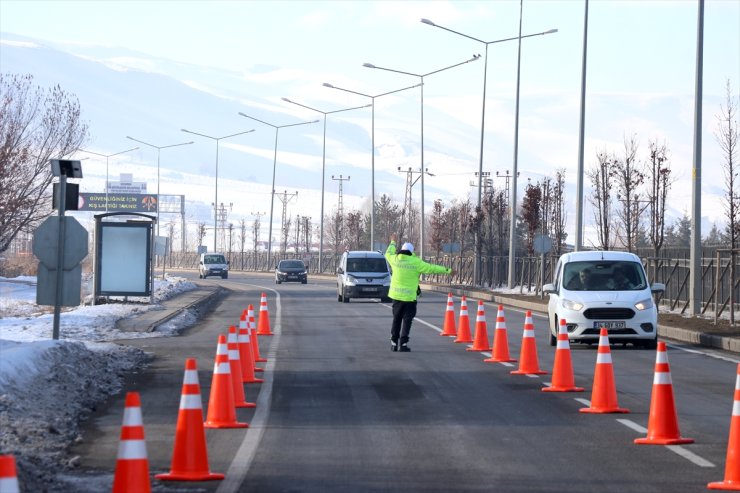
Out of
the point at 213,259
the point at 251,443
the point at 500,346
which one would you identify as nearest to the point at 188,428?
the point at 251,443

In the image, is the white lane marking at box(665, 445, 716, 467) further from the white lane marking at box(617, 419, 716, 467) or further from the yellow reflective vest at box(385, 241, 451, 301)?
the yellow reflective vest at box(385, 241, 451, 301)

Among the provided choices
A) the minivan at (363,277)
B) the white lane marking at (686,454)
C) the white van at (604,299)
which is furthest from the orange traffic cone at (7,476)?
the minivan at (363,277)

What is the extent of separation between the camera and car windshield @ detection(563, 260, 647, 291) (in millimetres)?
24188

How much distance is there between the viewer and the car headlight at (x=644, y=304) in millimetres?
23062

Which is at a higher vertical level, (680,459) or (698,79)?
(698,79)

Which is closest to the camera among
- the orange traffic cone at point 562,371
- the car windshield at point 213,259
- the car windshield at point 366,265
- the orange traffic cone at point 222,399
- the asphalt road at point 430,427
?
the asphalt road at point 430,427

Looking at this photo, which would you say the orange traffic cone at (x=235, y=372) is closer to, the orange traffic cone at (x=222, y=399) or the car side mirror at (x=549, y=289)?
the orange traffic cone at (x=222, y=399)

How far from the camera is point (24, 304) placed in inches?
1635

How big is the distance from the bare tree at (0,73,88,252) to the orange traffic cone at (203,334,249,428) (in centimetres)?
2663

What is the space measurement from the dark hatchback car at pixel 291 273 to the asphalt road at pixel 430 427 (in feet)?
172

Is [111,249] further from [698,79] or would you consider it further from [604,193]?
[604,193]

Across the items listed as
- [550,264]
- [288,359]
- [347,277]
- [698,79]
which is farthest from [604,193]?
[288,359]

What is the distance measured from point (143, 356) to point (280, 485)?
11.9 metres

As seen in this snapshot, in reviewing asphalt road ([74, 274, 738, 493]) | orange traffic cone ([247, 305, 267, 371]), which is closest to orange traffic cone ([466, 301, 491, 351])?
asphalt road ([74, 274, 738, 493])
